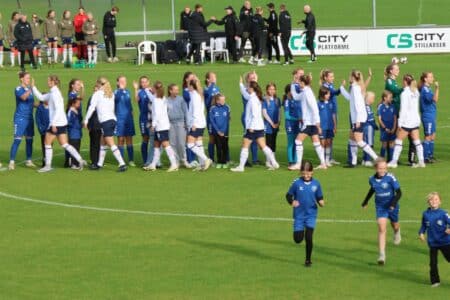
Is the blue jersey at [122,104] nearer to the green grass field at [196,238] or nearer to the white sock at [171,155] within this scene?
the green grass field at [196,238]

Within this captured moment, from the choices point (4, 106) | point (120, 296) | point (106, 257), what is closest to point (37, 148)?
point (4, 106)

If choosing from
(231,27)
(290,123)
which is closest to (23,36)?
(231,27)

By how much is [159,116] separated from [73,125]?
2304mm

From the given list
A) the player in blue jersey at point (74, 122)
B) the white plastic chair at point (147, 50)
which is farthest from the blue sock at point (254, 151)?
the white plastic chair at point (147, 50)

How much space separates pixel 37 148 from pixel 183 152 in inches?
216

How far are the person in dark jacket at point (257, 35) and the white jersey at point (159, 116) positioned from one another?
20936 millimetres

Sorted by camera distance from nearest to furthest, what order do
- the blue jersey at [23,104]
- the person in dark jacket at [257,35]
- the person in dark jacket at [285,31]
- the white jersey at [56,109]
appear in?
the white jersey at [56,109] < the blue jersey at [23,104] < the person in dark jacket at [285,31] < the person in dark jacket at [257,35]

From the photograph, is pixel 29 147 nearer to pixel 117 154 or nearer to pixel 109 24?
pixel 117 154

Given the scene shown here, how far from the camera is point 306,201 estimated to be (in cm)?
2091

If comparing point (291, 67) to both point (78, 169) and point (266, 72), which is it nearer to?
point (266, 72)

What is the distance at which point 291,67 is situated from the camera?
164ft

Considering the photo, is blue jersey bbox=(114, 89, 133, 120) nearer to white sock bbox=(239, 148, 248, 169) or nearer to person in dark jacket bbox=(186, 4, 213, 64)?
white sock bbox=(239, 148, 248, 169)

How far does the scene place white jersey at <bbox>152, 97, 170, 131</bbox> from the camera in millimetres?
30188

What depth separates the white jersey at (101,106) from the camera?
30.3 metres
